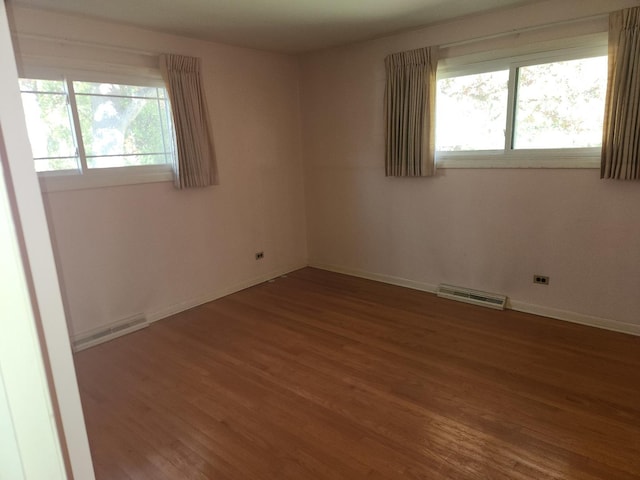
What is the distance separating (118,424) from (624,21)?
13.3 feet

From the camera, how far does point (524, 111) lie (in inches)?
130

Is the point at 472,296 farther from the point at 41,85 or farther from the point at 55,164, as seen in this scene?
the point at 41,85

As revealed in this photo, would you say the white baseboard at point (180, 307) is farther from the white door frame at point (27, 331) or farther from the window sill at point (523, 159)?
the white door frame at point (27, 331)

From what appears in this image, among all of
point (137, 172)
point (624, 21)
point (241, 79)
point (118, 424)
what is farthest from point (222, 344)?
point (624, 21)

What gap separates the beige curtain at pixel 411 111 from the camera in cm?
364

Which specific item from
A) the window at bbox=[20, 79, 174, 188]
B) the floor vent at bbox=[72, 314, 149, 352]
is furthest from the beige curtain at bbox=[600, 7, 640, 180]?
the floor vent at bbox=[72, 314, 149, 352]

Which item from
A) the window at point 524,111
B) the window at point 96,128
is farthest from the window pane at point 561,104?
the window at point 96,128

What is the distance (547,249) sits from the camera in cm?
334

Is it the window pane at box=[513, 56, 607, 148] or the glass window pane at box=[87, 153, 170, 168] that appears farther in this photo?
the glass window pane at box=[87, 153, 170, 168]

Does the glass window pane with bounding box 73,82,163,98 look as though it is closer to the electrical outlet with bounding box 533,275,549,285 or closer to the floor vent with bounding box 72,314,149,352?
the floor vent with bounding box 72,314,149,352

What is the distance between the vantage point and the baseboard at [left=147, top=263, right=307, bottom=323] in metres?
3.70

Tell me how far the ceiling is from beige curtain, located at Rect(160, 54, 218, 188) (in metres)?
0.30

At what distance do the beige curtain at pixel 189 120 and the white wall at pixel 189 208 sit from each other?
137 mm

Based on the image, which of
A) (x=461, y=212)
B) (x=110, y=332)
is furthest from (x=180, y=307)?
(x=461, y=212)
